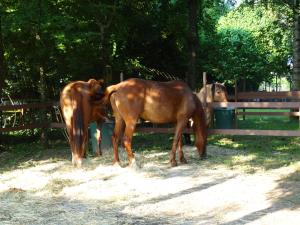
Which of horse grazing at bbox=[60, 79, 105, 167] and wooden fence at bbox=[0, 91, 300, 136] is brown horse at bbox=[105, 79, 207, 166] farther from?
wooden fence at bbox=[0, 91, 300, 136]

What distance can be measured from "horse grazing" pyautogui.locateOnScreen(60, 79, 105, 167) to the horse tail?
1956 millimetres

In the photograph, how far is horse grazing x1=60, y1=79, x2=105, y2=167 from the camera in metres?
8.24

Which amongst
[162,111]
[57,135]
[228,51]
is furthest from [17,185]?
[228,51]

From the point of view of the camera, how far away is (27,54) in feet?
36.9

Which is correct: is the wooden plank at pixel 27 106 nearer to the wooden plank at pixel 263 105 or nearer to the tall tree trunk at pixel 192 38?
the wooden plank at pixel 263 105

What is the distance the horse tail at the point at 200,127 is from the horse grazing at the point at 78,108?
1956 millimetres

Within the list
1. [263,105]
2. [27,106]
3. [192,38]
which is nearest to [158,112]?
[263,105]

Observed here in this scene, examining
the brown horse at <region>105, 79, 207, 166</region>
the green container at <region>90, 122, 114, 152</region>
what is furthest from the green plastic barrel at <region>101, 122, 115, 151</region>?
the brown horse at <region>105, 79, 207, 166</region>

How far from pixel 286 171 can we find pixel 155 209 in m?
3.05

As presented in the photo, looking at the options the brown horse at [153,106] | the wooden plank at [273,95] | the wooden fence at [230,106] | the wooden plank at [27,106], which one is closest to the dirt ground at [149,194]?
the brown horse at [153,106]

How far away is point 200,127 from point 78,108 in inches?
93.8

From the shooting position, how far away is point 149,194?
6230mm

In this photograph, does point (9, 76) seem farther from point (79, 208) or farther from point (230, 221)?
point (230, 221)

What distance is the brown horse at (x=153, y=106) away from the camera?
835 cm
